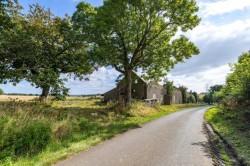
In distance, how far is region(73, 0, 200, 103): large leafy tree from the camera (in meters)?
23.9

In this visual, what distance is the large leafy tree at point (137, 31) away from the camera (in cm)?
2389

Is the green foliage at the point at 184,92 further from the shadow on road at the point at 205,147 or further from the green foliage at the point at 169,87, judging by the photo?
the shadow on road at the point at 205,147

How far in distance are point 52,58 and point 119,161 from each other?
8.42 meters

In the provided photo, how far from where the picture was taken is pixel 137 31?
2461 centimetres

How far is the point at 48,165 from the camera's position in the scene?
25.7 ft

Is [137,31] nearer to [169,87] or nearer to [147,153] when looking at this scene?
[147,153]

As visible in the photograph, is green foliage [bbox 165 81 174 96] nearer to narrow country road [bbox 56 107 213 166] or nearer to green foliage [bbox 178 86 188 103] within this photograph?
green foliage [bbox 178 86 188 103]

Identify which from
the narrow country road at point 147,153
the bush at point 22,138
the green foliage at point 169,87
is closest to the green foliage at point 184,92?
the green foliage at point 169,87

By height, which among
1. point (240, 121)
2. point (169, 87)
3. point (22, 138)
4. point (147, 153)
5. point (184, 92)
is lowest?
point (147, 153)

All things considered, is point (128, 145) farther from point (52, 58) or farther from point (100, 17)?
point (100, 17)

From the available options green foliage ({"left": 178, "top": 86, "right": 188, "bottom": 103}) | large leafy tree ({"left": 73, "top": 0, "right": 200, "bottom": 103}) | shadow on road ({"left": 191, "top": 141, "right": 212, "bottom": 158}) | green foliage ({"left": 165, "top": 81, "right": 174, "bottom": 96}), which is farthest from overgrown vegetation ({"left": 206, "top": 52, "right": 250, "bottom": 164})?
green foliage ({"left": 178, "top": 86, "right": 188, "bottom": 103})

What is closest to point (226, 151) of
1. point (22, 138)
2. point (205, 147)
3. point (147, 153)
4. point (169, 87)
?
point (205, 147)

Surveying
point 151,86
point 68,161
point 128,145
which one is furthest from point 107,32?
point 151,86

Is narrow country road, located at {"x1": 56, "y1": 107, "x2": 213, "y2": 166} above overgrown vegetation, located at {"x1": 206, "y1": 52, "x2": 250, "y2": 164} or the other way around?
the other way around
